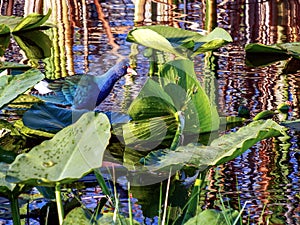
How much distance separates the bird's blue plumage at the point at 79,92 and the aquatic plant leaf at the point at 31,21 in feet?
1.52

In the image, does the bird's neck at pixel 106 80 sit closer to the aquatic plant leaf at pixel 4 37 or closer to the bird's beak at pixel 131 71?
the bird's beak at pixel 131 71

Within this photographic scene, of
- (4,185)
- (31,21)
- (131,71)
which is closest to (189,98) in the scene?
(4,185)

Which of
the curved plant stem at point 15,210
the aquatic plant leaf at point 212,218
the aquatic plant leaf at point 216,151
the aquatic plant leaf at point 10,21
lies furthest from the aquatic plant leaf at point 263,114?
the aquatic plant leaf at point 10,21

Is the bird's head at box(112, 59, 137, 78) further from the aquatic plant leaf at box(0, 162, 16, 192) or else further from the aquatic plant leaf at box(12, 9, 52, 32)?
the aquatic plant leaf at box(0, 162, 16, 192)

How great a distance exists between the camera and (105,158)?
157cm

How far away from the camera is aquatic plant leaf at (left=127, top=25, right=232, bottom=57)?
5.90 ft

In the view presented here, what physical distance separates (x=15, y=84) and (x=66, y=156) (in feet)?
1.23

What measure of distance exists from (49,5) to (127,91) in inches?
59.4

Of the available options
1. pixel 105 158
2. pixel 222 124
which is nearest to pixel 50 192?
pixel 105 158

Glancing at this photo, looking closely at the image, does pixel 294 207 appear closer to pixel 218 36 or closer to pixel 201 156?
pixel 201 156

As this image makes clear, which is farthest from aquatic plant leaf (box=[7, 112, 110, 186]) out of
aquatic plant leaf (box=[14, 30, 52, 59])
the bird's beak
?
aquatic plant leaf (box=[14, 30, 52, 59])

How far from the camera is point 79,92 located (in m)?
1.78

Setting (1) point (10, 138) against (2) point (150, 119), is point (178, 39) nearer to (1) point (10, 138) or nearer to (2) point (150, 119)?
(2) point (150, 119)

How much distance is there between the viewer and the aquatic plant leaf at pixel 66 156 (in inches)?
38.1
